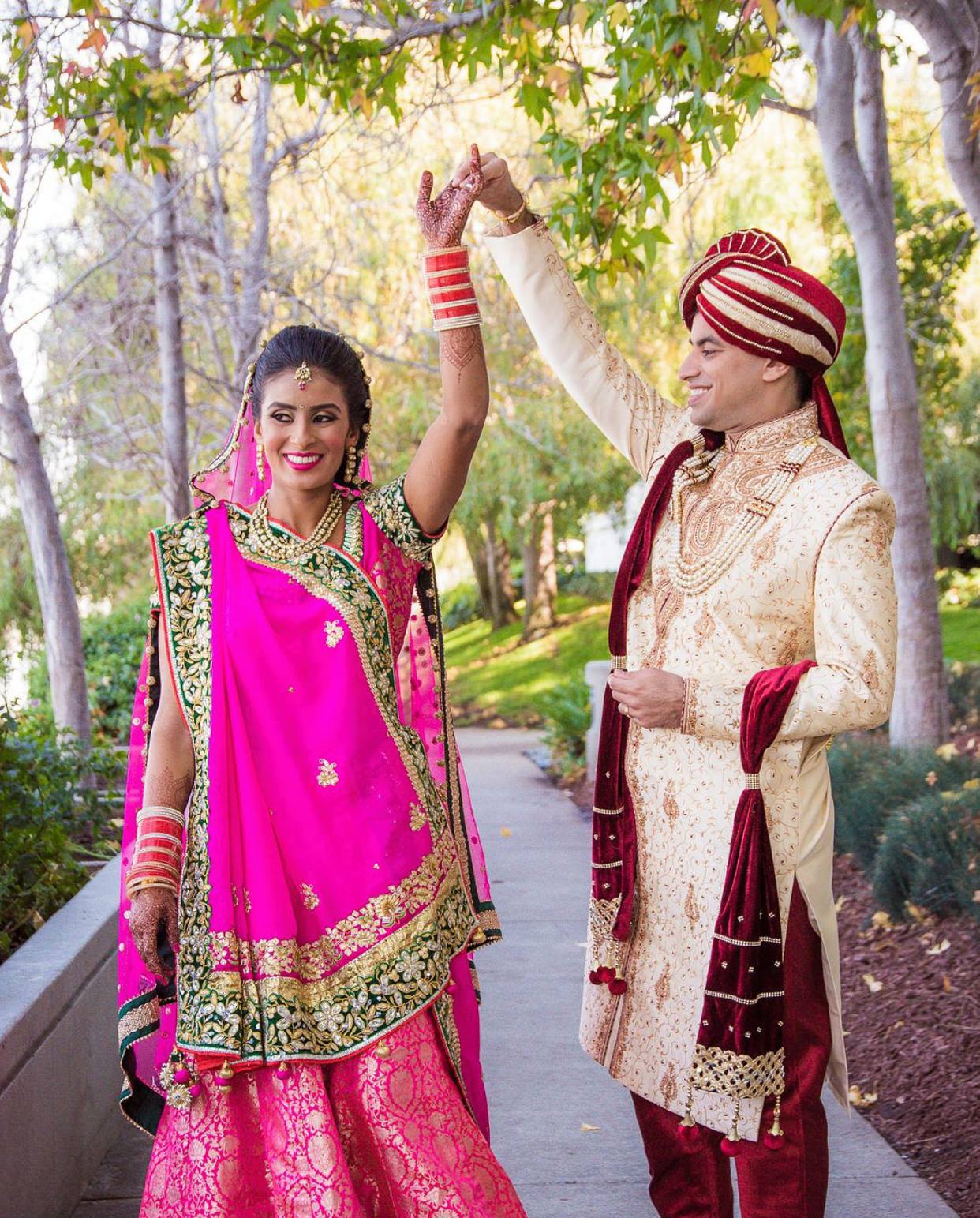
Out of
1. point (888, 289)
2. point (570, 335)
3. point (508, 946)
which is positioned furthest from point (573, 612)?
point (570, 335)

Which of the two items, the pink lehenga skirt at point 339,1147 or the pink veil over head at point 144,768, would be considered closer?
the pink lehenga skirt at point 339,1147

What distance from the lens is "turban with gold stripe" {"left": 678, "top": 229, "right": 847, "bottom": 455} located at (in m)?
2.68

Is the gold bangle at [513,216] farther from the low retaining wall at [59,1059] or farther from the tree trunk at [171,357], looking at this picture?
the tree trunk at [171,357]

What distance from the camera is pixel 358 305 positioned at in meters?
12.8

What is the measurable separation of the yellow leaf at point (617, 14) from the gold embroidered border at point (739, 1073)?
2737 mm

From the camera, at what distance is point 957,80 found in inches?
213

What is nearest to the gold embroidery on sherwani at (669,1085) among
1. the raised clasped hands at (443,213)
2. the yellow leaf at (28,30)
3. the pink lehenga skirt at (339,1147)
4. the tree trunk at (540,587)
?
the pink lehenga skirt at (339,1147)

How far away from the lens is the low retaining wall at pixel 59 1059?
309 centimetres

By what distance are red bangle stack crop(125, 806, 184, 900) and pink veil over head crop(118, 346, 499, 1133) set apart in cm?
6

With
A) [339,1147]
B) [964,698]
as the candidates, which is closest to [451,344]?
[339,1147]

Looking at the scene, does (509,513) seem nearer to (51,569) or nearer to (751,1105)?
(51,569)

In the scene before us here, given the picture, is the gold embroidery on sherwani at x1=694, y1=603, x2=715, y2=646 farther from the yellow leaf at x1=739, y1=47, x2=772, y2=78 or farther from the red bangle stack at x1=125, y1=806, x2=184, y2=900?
the yellow leaf at x1=739, y1=47, x2=772, y2=78

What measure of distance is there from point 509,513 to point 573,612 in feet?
16.7

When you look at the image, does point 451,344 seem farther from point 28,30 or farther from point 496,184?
point 28,30
